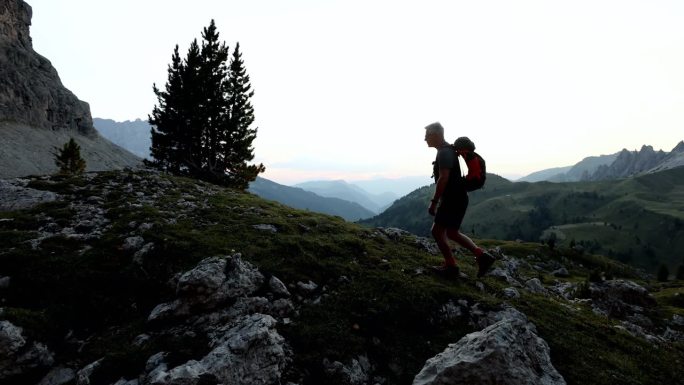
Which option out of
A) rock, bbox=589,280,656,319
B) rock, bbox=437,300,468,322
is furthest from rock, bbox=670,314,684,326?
rock, bbox=437,300,468,322

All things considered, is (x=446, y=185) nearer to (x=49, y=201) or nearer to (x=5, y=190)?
(x=49, y=201)

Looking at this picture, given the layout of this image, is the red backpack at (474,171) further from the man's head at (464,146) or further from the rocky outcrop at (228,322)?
the rocky outcrop at (228,322)

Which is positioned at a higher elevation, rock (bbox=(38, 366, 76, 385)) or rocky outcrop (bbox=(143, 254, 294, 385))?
rocky outcrop (bbox=(143, 254, 294, 385))

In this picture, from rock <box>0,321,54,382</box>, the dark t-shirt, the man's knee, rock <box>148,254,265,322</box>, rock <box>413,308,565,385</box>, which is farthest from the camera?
the man's knee

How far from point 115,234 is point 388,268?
9.18 m

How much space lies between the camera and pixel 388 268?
12.3 m

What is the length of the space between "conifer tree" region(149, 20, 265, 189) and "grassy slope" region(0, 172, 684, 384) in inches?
1173

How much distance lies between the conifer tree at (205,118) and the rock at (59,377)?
1515 inches

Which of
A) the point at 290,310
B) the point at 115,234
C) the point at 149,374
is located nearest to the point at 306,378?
the point at 290,310

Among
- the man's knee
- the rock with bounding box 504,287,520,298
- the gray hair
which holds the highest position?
the gray hair

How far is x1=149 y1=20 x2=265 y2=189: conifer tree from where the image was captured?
42.6 meters

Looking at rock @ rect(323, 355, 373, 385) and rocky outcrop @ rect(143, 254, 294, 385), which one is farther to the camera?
rock @ rect(323, 355, 373, 385)

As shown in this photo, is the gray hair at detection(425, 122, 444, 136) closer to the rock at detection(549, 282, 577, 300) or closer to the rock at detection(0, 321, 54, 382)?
the rock at detection(0, 321, 54, 382)

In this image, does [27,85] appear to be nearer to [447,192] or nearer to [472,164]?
[447,192]
